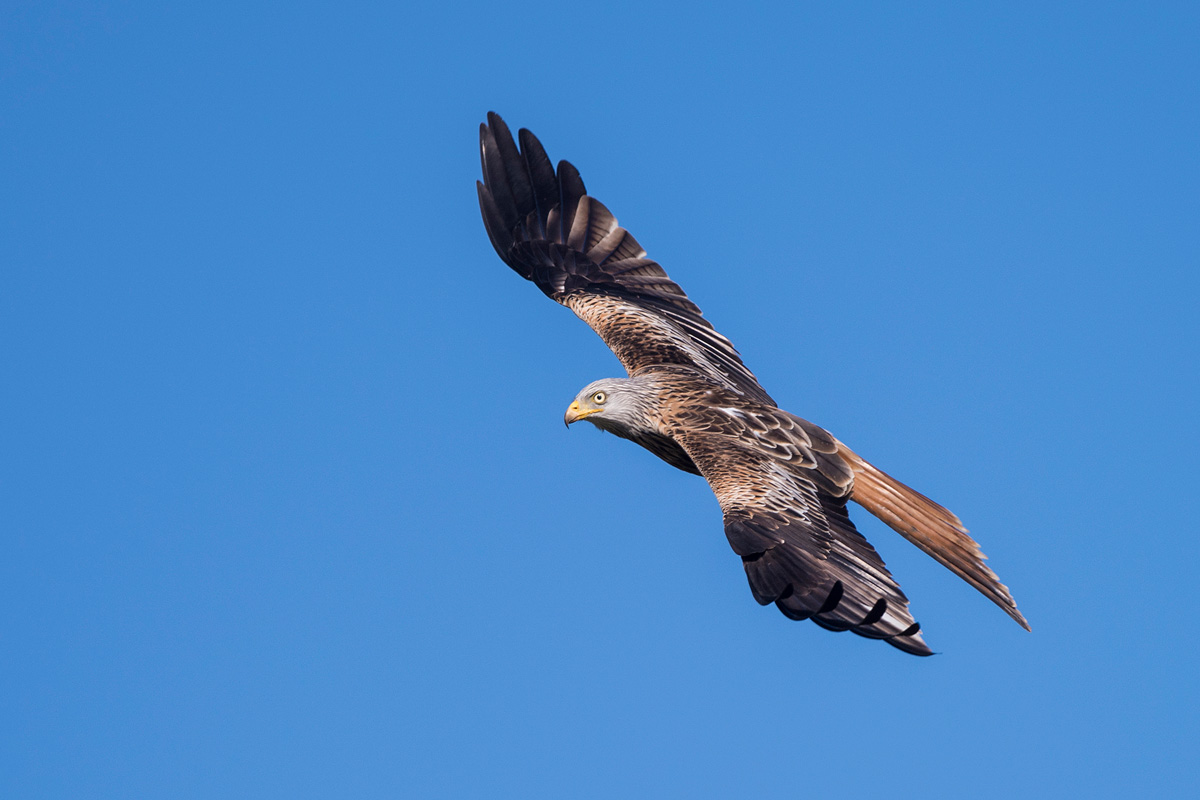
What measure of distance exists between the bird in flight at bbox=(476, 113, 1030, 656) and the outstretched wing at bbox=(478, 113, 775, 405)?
14mm

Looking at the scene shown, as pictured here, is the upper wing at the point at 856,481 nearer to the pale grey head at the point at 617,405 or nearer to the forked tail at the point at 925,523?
the forked tail at the point at 925,523

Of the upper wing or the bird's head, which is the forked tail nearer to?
the upper wing

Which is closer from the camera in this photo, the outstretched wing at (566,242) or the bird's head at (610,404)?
Result: the bird's head at (610,404)

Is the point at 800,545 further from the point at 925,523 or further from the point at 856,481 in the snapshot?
the point at 925,523

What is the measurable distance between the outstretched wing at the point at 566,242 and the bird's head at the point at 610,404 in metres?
2.27

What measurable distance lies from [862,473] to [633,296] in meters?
3.95

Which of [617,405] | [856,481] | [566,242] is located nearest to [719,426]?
[617,405]

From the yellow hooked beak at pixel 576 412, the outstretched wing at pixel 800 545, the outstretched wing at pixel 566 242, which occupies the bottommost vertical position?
the outstretched wing at pixel 800 545

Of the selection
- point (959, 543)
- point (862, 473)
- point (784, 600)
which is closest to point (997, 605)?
point (959, 543)

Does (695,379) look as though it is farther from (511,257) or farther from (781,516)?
(511,257)

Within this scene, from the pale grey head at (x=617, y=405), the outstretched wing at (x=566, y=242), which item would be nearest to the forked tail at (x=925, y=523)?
the pale grey head at (x=617, y=405)

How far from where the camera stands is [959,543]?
1027cm

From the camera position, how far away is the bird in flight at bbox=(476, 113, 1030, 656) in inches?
352

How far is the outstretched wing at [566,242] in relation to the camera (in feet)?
44.2
